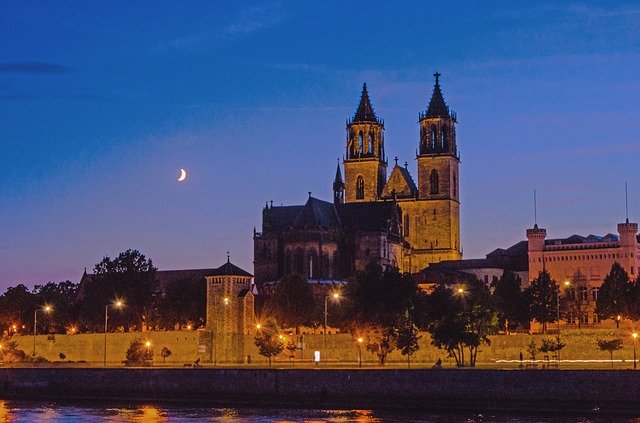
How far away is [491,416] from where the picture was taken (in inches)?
2314

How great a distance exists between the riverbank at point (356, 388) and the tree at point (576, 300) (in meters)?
50.3

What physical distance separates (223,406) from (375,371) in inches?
344

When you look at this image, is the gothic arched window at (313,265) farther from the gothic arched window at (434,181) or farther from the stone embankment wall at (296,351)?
the stone embankment wall at (296,351)

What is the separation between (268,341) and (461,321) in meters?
16.3

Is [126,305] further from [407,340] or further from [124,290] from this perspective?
[407,340]

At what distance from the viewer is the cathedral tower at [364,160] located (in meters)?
150

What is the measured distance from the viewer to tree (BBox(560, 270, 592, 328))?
114375 millimetres

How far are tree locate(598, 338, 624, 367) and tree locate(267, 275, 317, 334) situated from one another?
33.2 meters

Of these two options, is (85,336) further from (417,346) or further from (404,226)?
(404,226)

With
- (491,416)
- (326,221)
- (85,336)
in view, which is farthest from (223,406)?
(326,221)

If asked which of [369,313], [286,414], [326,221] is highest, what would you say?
[326,221]

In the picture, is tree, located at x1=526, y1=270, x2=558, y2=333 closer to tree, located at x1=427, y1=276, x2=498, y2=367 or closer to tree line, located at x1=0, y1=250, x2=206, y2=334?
tree, located at x1=427, y1=276, x2=498, y2=367

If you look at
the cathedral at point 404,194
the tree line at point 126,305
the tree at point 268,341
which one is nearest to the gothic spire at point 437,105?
the cathedral at point 404,194

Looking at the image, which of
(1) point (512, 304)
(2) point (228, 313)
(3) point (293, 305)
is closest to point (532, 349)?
(1) point (512, 304)
